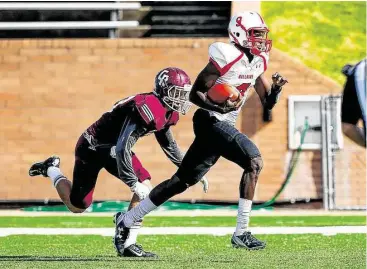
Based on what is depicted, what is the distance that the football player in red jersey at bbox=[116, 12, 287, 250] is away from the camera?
7594mm

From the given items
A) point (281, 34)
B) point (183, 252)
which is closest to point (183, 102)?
point (183, 252)

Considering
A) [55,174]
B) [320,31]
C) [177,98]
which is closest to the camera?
[177,98]

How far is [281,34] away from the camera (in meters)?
23.6

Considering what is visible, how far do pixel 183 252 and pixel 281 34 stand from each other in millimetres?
15700

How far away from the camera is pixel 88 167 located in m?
8.39

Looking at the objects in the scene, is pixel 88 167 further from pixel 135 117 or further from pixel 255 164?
pixel 255 164

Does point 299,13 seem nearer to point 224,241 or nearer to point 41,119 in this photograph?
point 41,119

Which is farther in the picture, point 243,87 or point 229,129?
point 243,87

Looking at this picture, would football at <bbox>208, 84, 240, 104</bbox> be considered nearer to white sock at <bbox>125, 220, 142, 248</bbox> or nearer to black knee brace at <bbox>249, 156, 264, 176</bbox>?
black knee brace at <bbox>249, 156, 264, 176</bbox>

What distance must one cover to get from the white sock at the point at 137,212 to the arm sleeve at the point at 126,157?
0.52ft

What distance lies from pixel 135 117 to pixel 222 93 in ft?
2.30

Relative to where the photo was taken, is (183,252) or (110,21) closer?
(183,252)

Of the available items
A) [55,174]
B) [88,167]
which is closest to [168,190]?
[88,167]

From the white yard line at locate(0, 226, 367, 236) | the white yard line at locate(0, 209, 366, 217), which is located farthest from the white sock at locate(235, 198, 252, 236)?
the white yard line at locate(0, 209, 366, 217)
